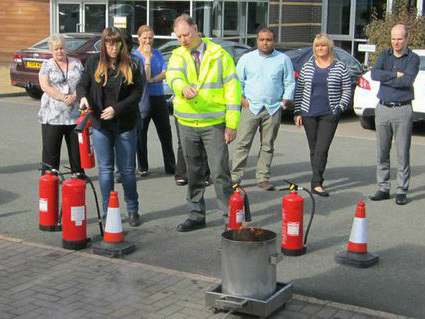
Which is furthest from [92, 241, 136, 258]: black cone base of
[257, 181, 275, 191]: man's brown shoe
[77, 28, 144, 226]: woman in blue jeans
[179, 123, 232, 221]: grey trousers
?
[257, 181, 275, 191]: man's brown shoe

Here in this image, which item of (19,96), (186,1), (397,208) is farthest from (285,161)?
(186,1)

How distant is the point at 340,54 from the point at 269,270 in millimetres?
11830

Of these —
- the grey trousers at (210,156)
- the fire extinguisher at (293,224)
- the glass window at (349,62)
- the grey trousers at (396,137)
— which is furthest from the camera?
the glass window at (349,62)

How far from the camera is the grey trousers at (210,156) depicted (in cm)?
671

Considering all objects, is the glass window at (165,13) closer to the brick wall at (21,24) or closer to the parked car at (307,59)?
the brick wall at (21,24)

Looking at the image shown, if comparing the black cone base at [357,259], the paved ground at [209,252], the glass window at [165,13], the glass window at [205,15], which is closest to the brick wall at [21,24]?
the glass window at [165,13]

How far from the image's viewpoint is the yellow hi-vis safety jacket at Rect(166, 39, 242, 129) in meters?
6.58

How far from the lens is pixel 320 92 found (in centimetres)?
848

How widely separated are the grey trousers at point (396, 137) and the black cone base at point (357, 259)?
2.22 metres

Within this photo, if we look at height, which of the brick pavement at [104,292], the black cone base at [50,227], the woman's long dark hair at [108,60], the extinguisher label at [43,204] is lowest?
the brick pavement at [104,292]

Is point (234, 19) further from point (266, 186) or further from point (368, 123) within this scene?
point (266, 186)

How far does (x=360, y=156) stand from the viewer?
11.2 meters

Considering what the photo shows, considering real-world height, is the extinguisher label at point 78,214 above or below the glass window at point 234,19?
below

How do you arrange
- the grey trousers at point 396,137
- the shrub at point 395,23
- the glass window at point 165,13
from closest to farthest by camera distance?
the grey trousers at point 396,137
the shrub at point 395,23
the glass window at point 165,13
